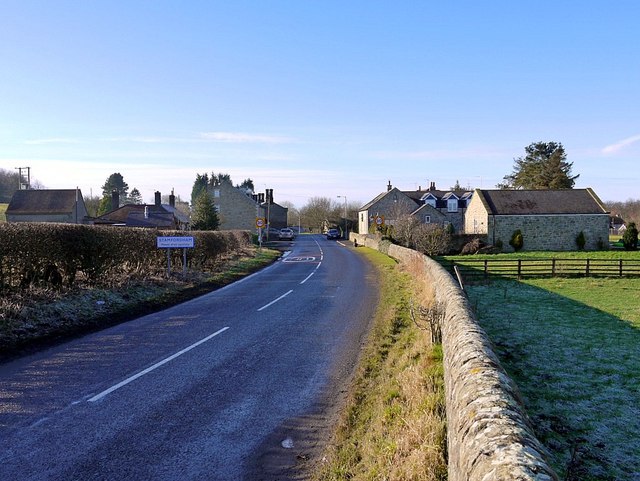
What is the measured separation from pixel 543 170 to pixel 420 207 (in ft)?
87.8

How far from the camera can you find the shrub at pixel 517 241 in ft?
163

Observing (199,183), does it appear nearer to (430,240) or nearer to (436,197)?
(436,197)

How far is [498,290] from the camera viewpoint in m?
22.3

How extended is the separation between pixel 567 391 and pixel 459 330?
7.92 ft

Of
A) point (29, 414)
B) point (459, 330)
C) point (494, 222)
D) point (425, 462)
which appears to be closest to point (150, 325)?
point (29, 414)

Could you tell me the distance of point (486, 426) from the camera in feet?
11.1

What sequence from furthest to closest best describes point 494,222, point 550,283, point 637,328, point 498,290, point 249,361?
point 494,222 → point 550,283 → point 498,290 → point 637,328 → point 249,361

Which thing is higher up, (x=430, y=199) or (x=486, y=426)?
(x=430, y=199)

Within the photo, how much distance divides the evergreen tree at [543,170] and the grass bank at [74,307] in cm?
7196

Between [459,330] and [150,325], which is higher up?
[459,330]

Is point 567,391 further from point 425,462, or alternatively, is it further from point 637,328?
point 637,328

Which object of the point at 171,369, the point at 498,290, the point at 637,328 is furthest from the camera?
the point at 498,290

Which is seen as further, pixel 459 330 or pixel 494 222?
pixel 494 222

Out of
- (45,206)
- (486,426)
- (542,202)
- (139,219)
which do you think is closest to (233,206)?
(139,219)
